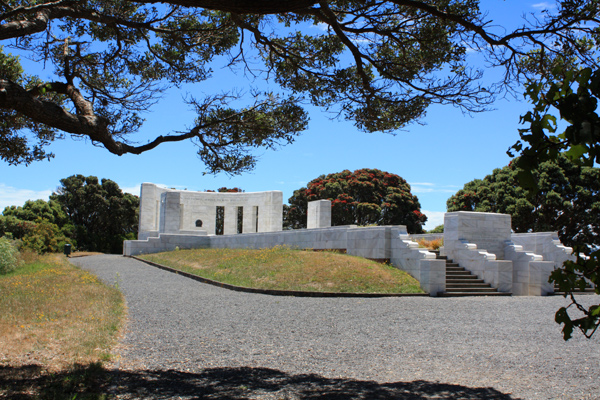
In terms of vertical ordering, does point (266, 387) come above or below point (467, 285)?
below

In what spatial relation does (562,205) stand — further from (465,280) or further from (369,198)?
(369,198)

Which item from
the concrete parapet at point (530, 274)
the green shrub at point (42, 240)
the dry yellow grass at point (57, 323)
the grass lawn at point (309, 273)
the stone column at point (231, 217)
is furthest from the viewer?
the stone column at point (231, 217)

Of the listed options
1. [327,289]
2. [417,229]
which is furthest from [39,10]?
[417,229]

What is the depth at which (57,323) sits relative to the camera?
7699mm

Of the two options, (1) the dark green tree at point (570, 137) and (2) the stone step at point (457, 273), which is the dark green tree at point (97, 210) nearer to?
(2) the stone step at point (457, 273)

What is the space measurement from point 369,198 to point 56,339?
33003 mm

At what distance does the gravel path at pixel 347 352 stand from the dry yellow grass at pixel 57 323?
0.45 meters

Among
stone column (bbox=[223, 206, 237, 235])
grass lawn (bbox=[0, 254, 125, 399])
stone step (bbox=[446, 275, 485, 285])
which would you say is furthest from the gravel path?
stone column (bbox=[223, 206, 237, 235])

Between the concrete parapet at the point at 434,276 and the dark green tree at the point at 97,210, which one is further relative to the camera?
the dark green tree at the point at 97,210

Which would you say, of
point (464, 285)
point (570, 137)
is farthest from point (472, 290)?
point (570, 137)

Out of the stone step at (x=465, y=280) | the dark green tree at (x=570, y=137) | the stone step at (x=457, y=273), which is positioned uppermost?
the dark green tree at (x=570, y=137)

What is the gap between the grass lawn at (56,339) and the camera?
490 cm

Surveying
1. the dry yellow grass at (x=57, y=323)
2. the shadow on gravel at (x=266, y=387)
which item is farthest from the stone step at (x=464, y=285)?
the dry yellow grass at (x=57, y=323)

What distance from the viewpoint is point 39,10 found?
5691mm
